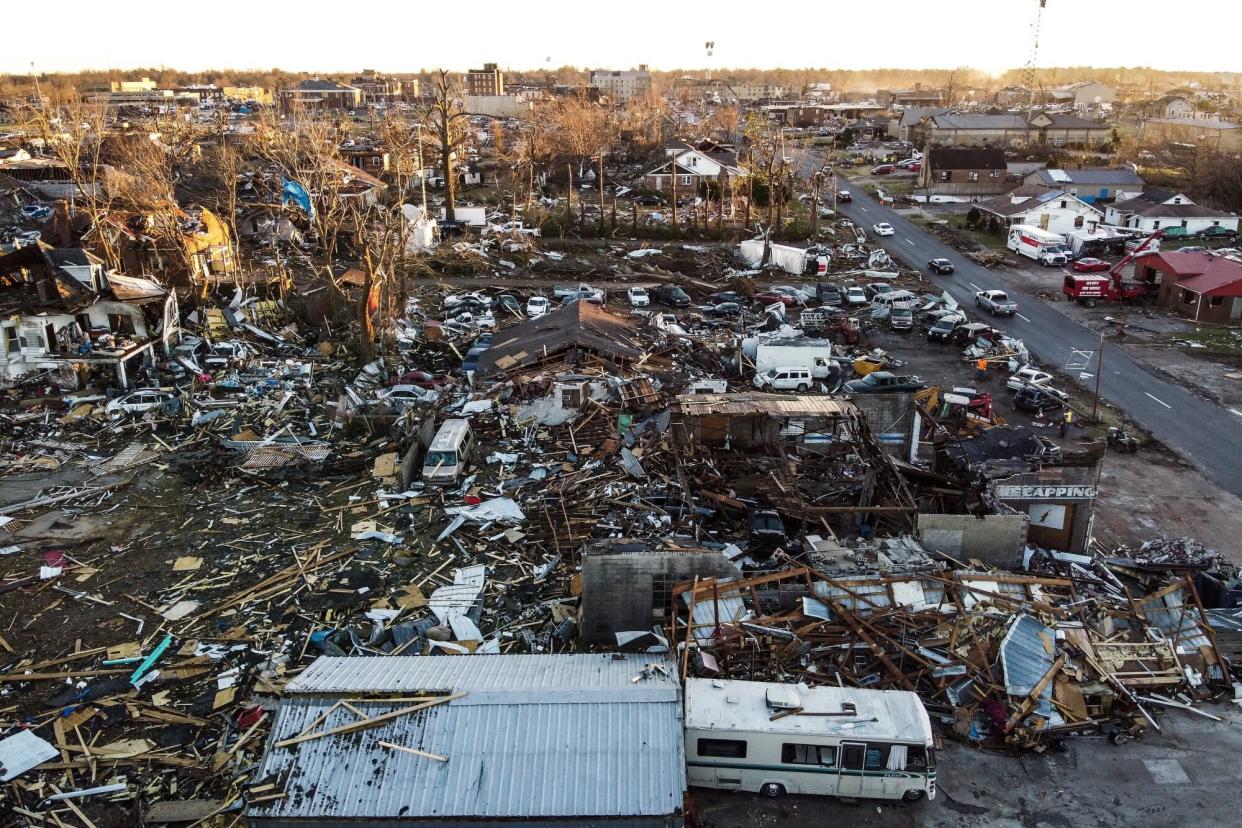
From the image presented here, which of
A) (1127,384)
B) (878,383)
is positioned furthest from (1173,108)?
(878,383)

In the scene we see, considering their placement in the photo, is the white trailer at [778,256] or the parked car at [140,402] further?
the white trailer at [778,256]

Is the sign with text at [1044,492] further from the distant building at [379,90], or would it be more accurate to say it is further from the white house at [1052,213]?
the distant building at [379,90]

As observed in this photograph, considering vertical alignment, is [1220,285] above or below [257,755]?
above

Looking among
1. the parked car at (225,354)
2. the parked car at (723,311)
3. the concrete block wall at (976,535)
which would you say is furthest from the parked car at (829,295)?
the parked car at (225,354)

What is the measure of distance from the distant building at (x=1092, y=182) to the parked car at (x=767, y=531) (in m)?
46.0

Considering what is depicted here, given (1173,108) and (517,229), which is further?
(1173,108)

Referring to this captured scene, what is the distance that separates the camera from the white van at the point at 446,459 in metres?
17.8

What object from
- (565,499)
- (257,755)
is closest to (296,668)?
(257,755)

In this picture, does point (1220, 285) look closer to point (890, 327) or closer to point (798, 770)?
point (890, 327)

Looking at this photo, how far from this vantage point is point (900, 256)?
41969 millimetres

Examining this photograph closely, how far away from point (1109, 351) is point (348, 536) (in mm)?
25285

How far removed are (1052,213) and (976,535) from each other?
37891 millimetres

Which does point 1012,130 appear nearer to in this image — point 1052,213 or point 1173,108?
point 1173,108

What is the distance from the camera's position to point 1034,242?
41281 mm
